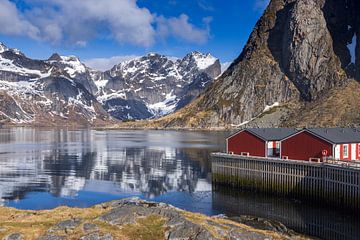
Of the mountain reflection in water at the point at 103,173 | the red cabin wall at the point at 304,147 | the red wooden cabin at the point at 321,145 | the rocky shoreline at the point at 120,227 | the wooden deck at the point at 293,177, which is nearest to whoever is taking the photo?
the rocky shoreline at the point at 120,227

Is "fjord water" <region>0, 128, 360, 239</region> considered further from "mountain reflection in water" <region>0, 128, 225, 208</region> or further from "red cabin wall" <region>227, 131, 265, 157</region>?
"red cabin wall" <region>227, 131, 265, 157</region>

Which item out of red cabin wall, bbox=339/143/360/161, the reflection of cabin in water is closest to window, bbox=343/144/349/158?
red cabin wall, bbox=339/143/360/161

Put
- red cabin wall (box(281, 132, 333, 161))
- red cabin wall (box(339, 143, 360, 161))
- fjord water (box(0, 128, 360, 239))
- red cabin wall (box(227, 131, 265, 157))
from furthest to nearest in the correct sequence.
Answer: red cabin wall (box(227, 131, 265, 157)) → red cabin wall (box(339, 143, 360, 161)) → red cabin wall (box(281, 132, 333, 161)) → fjord water (box(0, 128, 360, 239))

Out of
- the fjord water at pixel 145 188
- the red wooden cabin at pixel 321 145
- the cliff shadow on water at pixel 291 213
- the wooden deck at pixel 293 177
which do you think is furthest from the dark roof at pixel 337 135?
the fjord water at pixel 145 188

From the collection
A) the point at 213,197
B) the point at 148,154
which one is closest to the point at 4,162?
the point at 148,154

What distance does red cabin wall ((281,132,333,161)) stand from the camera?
69500 mm

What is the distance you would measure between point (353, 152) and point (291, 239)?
34669 mm

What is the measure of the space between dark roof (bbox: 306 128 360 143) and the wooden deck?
5692mm

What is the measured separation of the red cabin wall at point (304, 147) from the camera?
69500mm

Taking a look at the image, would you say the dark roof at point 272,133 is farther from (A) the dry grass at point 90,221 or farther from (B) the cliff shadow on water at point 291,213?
(A) the dry grass at point 90,221

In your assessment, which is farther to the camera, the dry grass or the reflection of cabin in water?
the reflection of cabin in water

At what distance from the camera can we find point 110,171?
111 metres

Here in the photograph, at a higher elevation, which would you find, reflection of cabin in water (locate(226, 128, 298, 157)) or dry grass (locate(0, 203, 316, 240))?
reflection of cabin in water (locate(226, 128, 298, 157))

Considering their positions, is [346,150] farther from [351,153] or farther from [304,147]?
[304,147]
